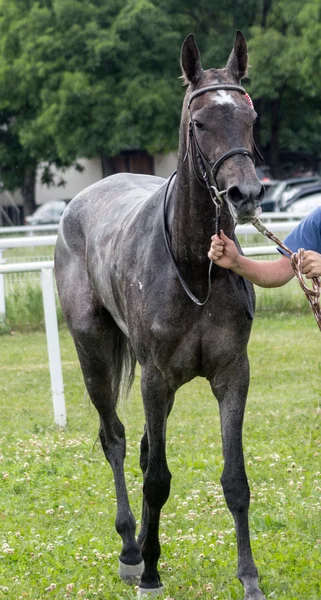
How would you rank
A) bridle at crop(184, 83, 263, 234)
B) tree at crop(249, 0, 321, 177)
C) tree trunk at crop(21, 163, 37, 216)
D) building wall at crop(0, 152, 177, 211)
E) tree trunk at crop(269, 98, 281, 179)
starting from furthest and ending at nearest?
building wall at crop(0, 152, 177, 211) → tree trunk at crop(21, 163, 37, 216) → tree trunk at crop(269, 98, 281, 179) → tree at crop(249, 0, 321, 177) → bridle at crop(184, 83, 263, 234)

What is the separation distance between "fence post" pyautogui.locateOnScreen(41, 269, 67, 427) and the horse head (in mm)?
4293

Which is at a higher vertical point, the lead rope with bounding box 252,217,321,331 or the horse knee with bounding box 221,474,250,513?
the lead rope with bounding box 252,217,321,331

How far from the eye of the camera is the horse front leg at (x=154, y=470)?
16.7ft

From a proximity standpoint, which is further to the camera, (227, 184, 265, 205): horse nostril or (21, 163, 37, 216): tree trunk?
(21, 163, 37, 216): tree trunk

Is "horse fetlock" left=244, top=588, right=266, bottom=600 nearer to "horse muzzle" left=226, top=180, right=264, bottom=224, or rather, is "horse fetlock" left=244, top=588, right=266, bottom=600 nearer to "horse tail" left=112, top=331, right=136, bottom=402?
"horse muzzle" left=226, top=180, right=264, bottom=224

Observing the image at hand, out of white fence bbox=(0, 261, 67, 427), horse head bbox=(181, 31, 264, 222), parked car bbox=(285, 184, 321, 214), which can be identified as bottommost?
parked car bbox=(285, 184, 321, 214)

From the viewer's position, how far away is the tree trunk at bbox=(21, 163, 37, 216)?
41.7 metres

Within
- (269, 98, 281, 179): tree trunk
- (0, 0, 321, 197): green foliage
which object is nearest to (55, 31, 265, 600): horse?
(0, 0, 321, 197): green foliage

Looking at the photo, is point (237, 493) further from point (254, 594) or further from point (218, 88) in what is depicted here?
point (218, 88)

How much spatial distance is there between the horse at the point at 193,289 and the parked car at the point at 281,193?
25162 mm

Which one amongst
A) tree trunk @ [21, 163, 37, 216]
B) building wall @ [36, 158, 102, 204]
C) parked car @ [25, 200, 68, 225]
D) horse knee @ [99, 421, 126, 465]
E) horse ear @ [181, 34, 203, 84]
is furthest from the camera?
building wall @ [36, 158, 102, 204]

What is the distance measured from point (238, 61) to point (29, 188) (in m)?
38.6

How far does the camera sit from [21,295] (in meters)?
13.9

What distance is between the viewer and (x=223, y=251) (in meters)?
4.59
